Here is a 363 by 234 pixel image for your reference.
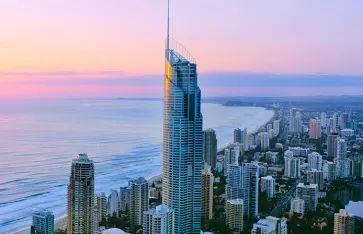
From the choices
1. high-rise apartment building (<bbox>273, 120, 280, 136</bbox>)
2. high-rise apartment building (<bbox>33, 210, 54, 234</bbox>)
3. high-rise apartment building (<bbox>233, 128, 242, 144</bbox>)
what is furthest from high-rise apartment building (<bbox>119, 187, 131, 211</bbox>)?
high-rise apartment building (<bbox>273, 120, 280, 136</bbox>)

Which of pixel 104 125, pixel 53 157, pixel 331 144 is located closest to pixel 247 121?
pixel 104 125

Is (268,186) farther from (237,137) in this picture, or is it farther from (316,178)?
(237,137)

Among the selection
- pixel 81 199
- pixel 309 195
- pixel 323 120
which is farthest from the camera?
pixel 323 120

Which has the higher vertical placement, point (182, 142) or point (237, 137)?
point (182, 142)

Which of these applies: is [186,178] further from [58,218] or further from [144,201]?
[58,218]

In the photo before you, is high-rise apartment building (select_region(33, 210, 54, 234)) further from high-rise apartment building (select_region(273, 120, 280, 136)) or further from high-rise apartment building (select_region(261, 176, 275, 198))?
high-rise apartment building (select_region(273, 120, 280, 136))

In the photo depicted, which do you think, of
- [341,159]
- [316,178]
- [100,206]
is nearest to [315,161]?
[341,159]

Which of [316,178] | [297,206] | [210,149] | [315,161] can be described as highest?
[210,149]
